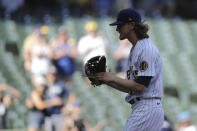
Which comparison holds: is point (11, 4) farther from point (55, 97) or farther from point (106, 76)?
point (106, 76)

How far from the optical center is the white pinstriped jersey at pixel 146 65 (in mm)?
5114

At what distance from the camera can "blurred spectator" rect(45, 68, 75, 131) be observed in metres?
9.16

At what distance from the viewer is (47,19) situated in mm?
12977

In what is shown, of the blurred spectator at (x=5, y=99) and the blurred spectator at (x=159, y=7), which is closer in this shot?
the blurred spectator at (x=5, y=99)

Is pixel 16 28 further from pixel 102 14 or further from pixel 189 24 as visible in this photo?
pixel 189 24

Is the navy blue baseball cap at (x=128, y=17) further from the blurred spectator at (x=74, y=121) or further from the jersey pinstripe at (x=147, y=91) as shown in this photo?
the blurred spectator at (x=74, y=121)

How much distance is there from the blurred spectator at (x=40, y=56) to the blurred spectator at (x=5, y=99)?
1.64 feet

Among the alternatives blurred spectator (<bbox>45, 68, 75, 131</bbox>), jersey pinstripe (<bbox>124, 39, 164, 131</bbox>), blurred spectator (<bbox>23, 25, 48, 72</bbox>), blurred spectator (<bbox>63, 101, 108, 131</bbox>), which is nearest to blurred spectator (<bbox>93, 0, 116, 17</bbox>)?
blurred spectator (<bbox>23, 25, 48, 72</bbox>)

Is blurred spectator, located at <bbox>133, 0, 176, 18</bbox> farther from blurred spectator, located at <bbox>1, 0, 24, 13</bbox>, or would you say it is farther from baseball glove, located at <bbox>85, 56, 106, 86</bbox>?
baseball glove, located at <bbox>85, 56, 106, 86</bbox>

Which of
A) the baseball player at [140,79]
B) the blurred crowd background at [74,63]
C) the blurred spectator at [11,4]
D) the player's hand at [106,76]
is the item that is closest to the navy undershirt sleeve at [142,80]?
the baseball player at [140,79]

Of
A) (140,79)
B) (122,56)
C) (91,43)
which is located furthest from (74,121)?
(140,79)

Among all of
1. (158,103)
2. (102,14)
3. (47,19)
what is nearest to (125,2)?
(102,14)

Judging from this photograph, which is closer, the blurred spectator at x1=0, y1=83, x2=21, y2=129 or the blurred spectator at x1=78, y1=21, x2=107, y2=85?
the blurred spectator at x1=0, y1=83, x2=21, y2=129

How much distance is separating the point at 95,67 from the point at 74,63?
5699 mm
